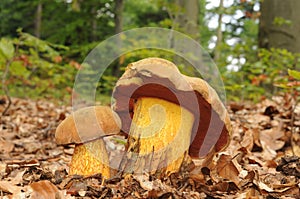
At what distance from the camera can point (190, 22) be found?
635 centimetres

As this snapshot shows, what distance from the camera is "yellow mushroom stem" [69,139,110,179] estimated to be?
6.36ft

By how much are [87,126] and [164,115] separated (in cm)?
41

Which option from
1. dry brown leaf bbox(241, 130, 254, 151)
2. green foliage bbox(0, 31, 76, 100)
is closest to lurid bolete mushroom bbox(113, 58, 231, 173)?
dry brown leaf bbox(241, 130, 254, 151)

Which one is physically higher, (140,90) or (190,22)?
(190,22)

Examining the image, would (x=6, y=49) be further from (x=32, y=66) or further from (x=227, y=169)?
(x=32, y=66)

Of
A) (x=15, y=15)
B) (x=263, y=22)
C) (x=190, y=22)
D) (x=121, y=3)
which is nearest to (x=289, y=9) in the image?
(x=263, y=22)

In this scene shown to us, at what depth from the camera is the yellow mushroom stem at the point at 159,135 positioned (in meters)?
1.87

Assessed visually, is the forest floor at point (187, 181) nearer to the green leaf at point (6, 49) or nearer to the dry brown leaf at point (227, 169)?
the dry brown leaf at point (227, 169)

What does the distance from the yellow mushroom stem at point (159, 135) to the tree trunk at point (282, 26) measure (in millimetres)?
4715

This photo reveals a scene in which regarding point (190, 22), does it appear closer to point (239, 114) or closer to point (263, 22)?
point (263, 22)

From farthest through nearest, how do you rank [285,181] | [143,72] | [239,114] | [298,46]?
[298,46] < [239,114] < [285,181] < [143,72]

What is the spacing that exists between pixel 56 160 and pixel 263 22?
500cm

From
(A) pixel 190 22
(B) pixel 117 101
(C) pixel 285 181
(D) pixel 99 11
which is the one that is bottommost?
(C) pixel 285 181

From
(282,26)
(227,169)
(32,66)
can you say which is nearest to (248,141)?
(227,169)
